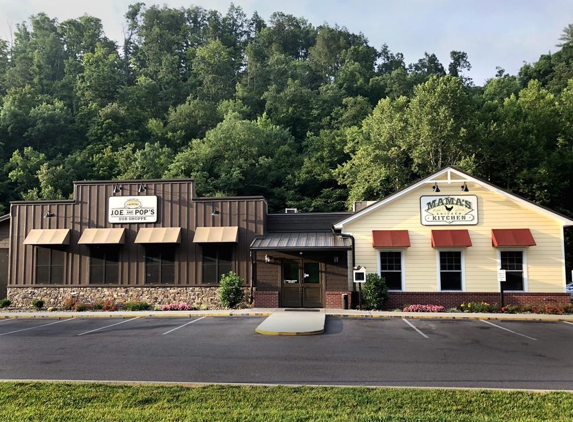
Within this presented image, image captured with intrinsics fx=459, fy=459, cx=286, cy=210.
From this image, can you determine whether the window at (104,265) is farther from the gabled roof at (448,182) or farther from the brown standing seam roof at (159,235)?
the gabled roof at (448,182)

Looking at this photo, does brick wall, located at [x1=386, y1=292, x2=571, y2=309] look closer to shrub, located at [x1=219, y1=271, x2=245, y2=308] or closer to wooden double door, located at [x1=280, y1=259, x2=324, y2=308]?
wooden double door, located at [x1=280, y1=259, x2=324, y2=308]

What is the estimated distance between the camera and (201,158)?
1692 inches

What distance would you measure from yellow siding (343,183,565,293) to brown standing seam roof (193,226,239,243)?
508 cm

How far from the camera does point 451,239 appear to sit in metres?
19.7

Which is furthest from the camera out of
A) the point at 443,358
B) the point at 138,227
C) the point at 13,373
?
the point at 138,227

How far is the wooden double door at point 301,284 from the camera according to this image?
2034 cm

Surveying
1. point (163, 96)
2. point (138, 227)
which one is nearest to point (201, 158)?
point (138, 227)

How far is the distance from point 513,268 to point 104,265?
1876 centimetres

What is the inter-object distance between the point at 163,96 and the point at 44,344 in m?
59.9

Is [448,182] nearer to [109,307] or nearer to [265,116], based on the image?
[109,307]

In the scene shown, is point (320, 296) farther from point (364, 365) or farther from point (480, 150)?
point (480, 150)

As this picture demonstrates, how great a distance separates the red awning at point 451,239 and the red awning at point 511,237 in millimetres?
1061

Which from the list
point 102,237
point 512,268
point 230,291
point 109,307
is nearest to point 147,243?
point 102,237

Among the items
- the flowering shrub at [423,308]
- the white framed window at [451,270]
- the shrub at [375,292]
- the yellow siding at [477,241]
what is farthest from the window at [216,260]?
the white framed window at [451,270]
